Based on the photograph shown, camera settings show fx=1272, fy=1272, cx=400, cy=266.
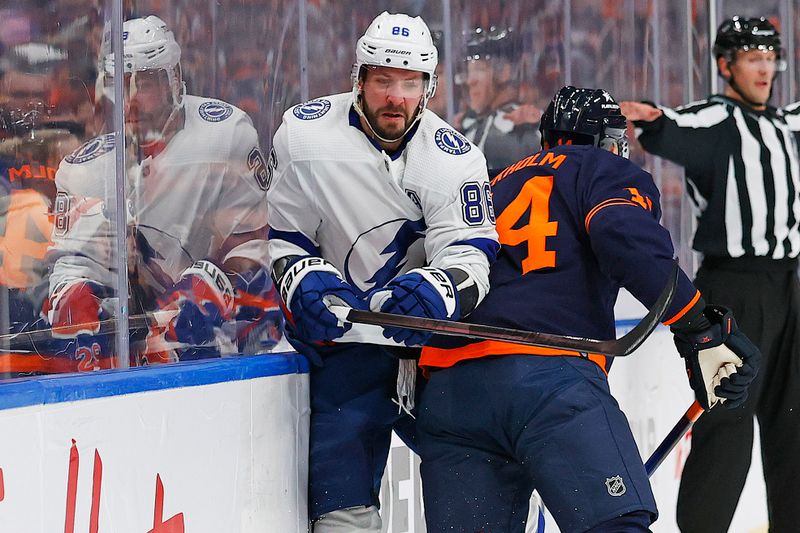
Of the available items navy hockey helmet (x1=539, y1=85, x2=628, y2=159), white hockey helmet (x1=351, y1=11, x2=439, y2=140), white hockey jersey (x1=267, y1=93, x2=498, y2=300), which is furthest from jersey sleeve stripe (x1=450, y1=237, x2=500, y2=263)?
navy hockey helmet (x1=539, y1=85, x2=628, y2=159)

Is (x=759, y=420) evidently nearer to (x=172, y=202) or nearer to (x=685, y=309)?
(x=685, y=309)

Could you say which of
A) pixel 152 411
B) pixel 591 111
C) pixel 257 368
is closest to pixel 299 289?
pixel 257 368

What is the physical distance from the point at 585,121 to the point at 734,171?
1.07 metres

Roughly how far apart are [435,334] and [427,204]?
21 centimetres

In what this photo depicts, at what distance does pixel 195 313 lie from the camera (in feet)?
6.94

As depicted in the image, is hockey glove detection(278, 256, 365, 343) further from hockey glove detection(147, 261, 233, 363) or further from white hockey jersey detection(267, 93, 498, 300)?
hockey glove detection(147, 261, 233, 363)

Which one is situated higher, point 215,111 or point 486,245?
point 215,111

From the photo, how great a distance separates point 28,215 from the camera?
5.70 feet

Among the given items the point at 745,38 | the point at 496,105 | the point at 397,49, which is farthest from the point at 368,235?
the point at 745,38

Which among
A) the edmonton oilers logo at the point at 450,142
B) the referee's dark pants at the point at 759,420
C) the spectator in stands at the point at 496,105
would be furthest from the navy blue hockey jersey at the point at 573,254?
the spectator in stands at the point at 496,105

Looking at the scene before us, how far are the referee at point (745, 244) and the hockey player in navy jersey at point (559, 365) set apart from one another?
89 centimetres

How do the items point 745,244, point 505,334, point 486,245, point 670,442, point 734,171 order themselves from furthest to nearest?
point 734,171 → point 745,244 → point 670,442 → point 486,245 → point 505,334

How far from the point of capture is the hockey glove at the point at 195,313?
2.04 meters

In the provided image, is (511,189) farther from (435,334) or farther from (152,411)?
(152,411)
